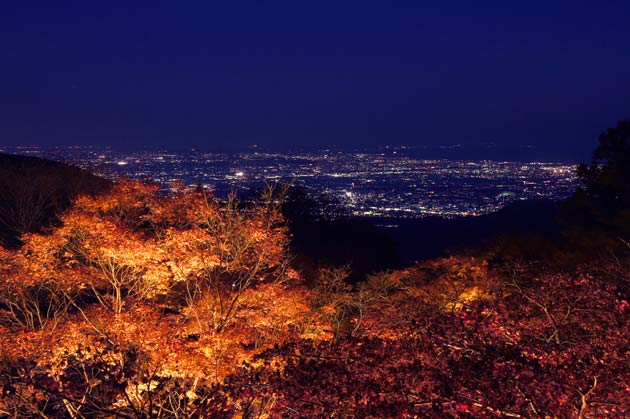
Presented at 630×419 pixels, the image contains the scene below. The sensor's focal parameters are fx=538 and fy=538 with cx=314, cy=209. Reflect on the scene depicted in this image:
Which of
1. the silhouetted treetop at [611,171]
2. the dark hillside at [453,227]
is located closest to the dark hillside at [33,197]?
the dark hillside at [453,227]

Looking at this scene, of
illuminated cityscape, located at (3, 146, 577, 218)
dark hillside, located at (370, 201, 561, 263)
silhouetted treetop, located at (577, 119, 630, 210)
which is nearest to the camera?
silhouetted treetop, located at (577, 119, 630, 210)

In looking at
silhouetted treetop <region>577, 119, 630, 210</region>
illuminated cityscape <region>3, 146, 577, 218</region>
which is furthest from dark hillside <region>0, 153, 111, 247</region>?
silhouetted treetop <region>577, 119, 630, 210</region>

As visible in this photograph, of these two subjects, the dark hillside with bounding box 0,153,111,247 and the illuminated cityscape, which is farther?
the illuminated cityscape

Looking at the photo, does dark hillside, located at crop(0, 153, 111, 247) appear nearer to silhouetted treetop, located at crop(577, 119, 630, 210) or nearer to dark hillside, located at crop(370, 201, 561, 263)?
dark hillside, located at crop(370, 201, 561, 263)

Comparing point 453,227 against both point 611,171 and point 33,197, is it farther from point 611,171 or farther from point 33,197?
point 33,197

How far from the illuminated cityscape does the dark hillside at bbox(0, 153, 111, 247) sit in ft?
20.9

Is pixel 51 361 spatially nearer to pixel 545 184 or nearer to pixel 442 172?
pixel 545 184

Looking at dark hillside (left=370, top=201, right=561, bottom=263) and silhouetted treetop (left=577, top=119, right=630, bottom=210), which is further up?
silhouetted treetop (left=577, top=119, right=630, bottom=210)

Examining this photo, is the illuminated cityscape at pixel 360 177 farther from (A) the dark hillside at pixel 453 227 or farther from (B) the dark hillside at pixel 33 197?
(B) the dark hillside at pixel 33 197

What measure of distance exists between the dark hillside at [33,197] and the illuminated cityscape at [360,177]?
6.38 m

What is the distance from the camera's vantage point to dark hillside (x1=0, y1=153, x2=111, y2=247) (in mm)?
18484

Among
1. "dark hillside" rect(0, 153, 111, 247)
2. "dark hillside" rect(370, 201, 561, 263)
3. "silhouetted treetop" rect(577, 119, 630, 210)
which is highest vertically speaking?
"silhouetted treetop" rect(577, 119, 630, 210)

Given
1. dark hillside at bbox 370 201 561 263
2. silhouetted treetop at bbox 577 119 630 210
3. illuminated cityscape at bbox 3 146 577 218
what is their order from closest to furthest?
silhouetted treetop at bbox 577 119 630 210
dark hillside at bbox 370 201 561 263
illuminated cityscape at bbox 3 146 577 218

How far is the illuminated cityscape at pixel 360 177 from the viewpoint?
130 feet
